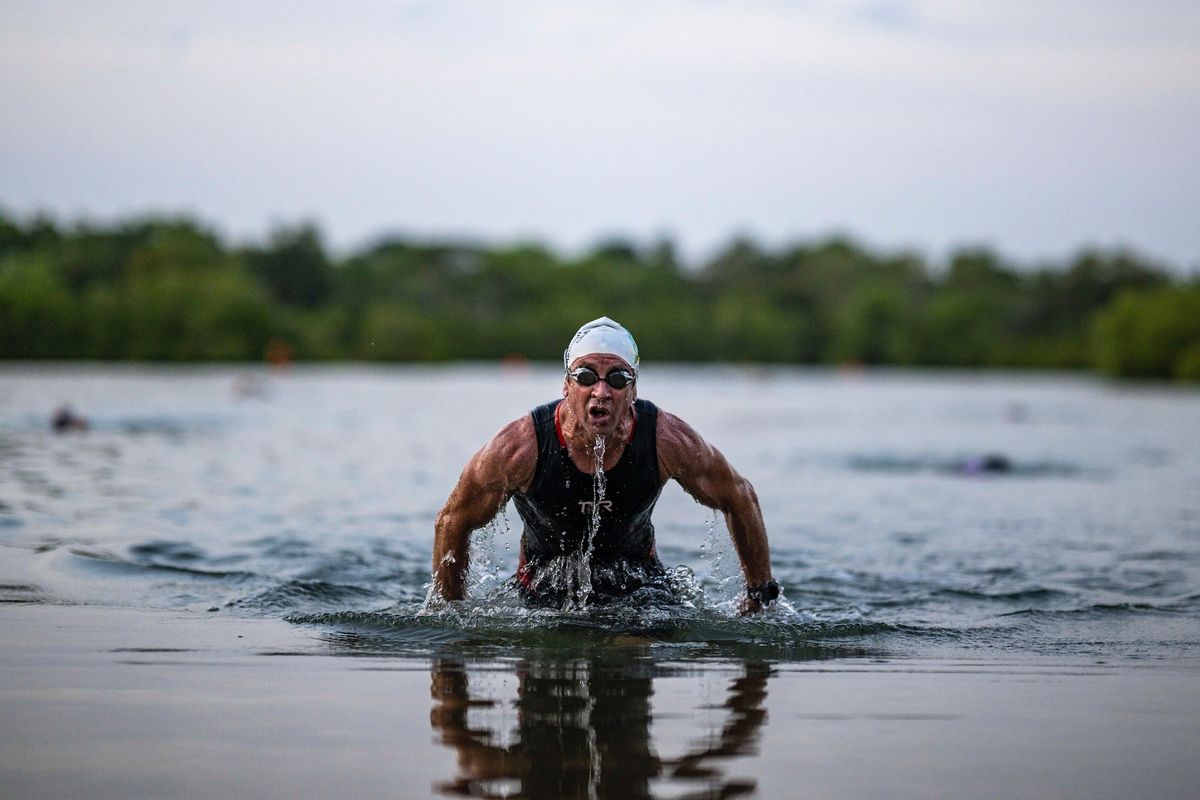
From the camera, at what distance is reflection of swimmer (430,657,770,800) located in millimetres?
4305

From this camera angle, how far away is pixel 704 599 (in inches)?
328

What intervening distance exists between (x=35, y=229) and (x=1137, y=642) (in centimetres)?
5875

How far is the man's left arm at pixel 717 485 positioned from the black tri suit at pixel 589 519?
83 millimetres

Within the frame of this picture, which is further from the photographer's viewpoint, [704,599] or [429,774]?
[704,599]

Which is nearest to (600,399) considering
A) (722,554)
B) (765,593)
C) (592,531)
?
(592,531)

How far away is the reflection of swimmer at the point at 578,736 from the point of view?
430 centimetres

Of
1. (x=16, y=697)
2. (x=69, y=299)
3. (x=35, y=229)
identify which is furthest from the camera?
(x=69, y=299)

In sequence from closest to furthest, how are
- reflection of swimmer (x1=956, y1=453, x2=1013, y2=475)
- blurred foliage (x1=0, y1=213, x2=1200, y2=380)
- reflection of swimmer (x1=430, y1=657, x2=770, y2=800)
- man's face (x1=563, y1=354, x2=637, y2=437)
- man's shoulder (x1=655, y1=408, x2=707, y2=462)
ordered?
reflection of swimmer (x1=430, y1=657, x2=770, y2=800) → man's face (x1=563, y1=354, x2=637, y2=437) → man's shoulder (x1=655, y1=408, x2=707, y2=462) → reflection of swimmer (x1=956, y1=453, x2=1013, y2=475) → blurred foliage (x1=0, y1=213, x2=1200, y2=380)

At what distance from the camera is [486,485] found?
7.07 m

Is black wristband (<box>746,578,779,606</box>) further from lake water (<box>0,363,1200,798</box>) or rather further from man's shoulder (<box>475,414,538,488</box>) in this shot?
man's shoulder (<box>475,414,538,488</box>)

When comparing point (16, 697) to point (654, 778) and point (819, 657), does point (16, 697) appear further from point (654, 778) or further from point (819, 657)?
point (819, 657)

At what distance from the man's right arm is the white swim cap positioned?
47cm

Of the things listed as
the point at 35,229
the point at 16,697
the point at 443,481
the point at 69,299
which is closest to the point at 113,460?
the point at 443,481

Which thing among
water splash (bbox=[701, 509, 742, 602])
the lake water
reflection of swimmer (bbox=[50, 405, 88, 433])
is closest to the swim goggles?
water splash (bbox=[701, 509, 742, 602])
